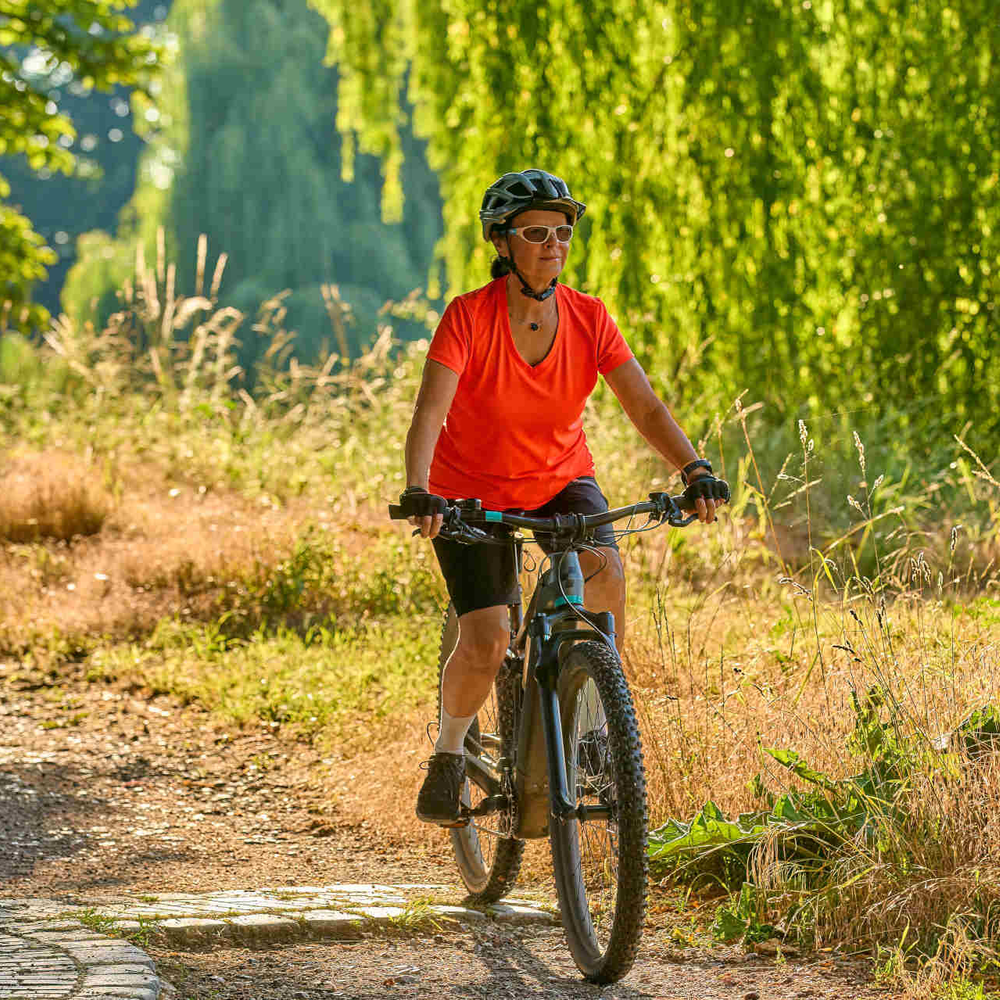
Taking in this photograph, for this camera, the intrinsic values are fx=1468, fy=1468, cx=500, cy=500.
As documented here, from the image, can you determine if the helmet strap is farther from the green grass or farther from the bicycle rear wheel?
the green grass

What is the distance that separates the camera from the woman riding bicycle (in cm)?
384

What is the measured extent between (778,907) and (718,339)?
677 cm

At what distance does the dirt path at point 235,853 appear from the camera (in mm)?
3592

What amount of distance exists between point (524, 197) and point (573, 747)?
55.9 inches

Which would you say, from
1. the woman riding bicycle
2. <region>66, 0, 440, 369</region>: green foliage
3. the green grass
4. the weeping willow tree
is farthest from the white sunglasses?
<region>66, 0, 440, 369</region>: green foliage

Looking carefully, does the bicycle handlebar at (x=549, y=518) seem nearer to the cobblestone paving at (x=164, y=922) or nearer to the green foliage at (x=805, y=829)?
the green foliage at (x=805, y=829)

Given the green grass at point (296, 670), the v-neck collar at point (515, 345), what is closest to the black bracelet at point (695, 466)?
the v-neck collar at point (515, 345)

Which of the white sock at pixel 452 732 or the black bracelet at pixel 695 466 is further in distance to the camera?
the white sock at pixel 452 732

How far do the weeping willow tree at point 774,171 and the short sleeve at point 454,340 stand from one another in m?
5.99

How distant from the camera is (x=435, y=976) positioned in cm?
366

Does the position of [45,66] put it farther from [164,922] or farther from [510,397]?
[164,922]

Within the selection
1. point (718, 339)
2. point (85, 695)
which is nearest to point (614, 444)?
point (718, 339)

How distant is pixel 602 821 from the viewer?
369cm

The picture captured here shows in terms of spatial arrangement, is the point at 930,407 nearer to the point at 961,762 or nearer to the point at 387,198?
the point at 387,198
